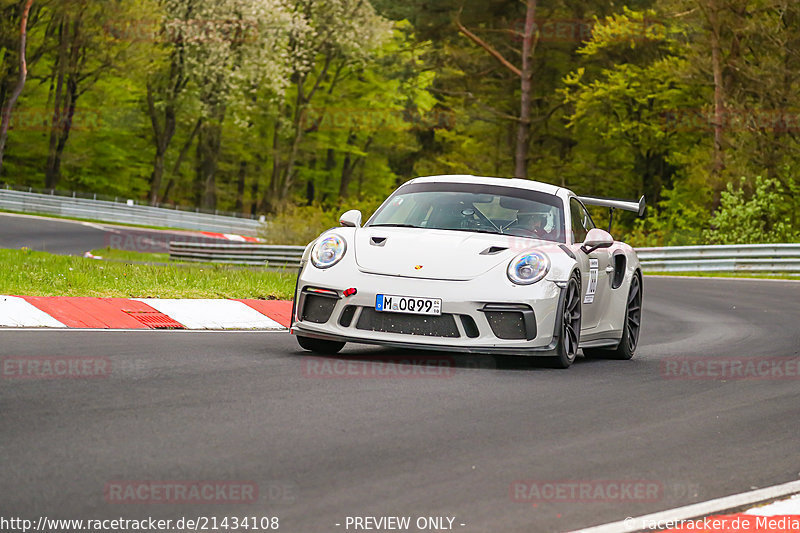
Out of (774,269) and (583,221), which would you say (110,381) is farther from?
(774,269)

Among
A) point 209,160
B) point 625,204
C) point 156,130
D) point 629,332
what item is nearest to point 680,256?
point 629,332

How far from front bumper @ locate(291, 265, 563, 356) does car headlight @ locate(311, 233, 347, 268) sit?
0.20 m

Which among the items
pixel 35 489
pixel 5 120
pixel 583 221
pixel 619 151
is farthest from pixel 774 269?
pixel 5 120

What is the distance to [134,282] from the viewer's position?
1291 centimetres

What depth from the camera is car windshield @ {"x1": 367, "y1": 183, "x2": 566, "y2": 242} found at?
30.5ft

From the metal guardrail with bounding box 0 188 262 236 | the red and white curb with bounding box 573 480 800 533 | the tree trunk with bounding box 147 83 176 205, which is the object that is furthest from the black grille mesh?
the tree trunk with bounding box 147 83 176 205

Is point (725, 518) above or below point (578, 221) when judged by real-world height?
below

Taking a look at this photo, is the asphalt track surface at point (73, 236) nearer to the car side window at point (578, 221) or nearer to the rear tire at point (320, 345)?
the car side window at point (578, 221)

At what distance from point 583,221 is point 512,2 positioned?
36427mm

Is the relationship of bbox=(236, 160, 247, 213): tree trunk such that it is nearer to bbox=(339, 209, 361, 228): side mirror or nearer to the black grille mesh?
bbox=(339, 209, 361, 228): side mirror

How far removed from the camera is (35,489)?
4.13 metres

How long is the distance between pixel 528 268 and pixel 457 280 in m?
0.57

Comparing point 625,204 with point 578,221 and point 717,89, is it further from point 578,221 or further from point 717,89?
point 717,89

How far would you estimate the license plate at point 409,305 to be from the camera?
26.5 feet
